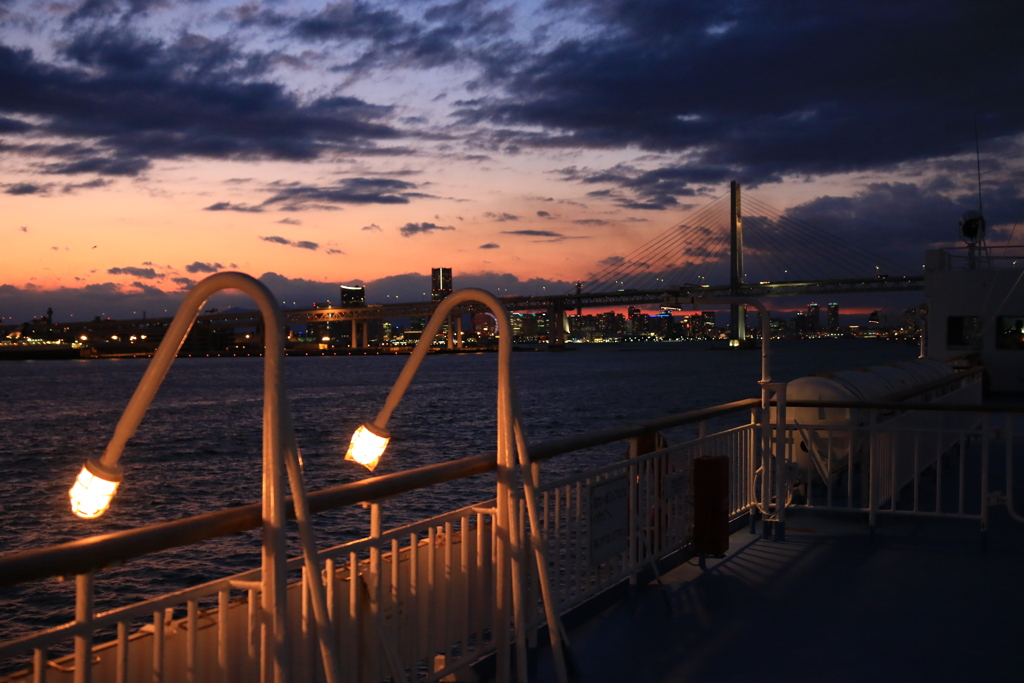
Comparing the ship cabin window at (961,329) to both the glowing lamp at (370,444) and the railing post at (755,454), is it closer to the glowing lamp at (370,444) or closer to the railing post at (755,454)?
the railing post at (755,454)

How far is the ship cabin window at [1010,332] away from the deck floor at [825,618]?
20525 mm

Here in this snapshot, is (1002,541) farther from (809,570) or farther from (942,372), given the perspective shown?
(942,372)

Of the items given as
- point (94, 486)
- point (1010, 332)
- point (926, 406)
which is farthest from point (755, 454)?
point (1010, 332)

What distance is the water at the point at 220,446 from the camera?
17.7 m

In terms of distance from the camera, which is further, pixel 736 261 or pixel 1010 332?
pixel 736 261

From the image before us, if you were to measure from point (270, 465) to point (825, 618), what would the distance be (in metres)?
3.89

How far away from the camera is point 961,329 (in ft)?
85.3

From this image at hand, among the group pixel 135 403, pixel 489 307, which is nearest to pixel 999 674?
pixel 489 307

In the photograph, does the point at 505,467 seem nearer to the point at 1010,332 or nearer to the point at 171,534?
the point at 171,534

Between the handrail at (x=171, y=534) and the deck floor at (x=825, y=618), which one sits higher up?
the handrail at (x=171, y=534)

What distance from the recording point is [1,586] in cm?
209

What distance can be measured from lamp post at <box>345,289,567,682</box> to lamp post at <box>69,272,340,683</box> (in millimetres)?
785

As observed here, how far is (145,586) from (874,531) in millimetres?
13429

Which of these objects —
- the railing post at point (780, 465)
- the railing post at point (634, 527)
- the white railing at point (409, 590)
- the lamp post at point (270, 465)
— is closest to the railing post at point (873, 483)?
the white railing at point (409, 590)
